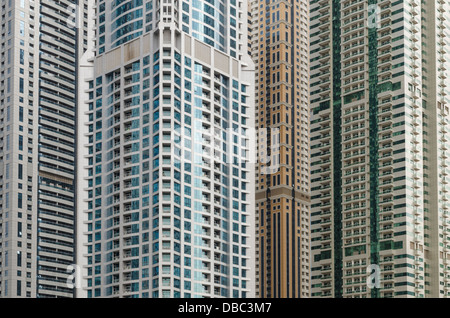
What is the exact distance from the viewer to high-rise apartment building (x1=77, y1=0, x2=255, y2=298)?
92.6 metres

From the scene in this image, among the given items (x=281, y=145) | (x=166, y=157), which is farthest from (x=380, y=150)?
(x=281, y=145)

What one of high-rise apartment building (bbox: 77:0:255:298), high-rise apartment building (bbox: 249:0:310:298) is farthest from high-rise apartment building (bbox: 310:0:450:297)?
high-rise apartment building (bbox: 249:0:310:298)

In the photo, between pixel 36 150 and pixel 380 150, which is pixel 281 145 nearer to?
pixel 36 150

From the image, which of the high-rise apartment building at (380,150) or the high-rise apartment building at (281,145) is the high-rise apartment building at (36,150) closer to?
the high-rise apartment building at (281,145)

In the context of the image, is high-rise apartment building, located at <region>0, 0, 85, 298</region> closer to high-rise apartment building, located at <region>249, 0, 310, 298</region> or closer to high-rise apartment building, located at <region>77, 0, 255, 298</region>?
high-rise apartment building, located at <region>77, 0, 255, 298</region>

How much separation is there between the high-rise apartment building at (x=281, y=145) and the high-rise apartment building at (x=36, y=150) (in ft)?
103

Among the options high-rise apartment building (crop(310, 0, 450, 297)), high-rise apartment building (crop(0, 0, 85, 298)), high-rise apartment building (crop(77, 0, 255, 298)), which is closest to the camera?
high-rise apartment building (crop(77, 0, 255, 298))

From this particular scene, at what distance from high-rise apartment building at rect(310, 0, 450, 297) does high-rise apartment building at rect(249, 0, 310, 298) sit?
29.2 metres

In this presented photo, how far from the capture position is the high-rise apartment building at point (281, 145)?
135m

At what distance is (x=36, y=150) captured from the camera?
122m

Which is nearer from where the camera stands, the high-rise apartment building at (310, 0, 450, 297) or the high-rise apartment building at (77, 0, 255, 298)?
the high-rise apartment building at (77, 0, 255, 298)

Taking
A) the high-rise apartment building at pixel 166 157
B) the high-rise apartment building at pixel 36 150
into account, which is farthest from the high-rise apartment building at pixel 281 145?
the high-rise apartment building at pixel 36 150

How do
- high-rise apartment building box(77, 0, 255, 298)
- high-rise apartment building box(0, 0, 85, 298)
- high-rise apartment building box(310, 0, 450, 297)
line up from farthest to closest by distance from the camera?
high-rise apartment building box(0, 0, 85, 298) < high-rise apartment building box(310, 0, 450, 297) < high-rise apartment building box(77, 0, 255, 298)
